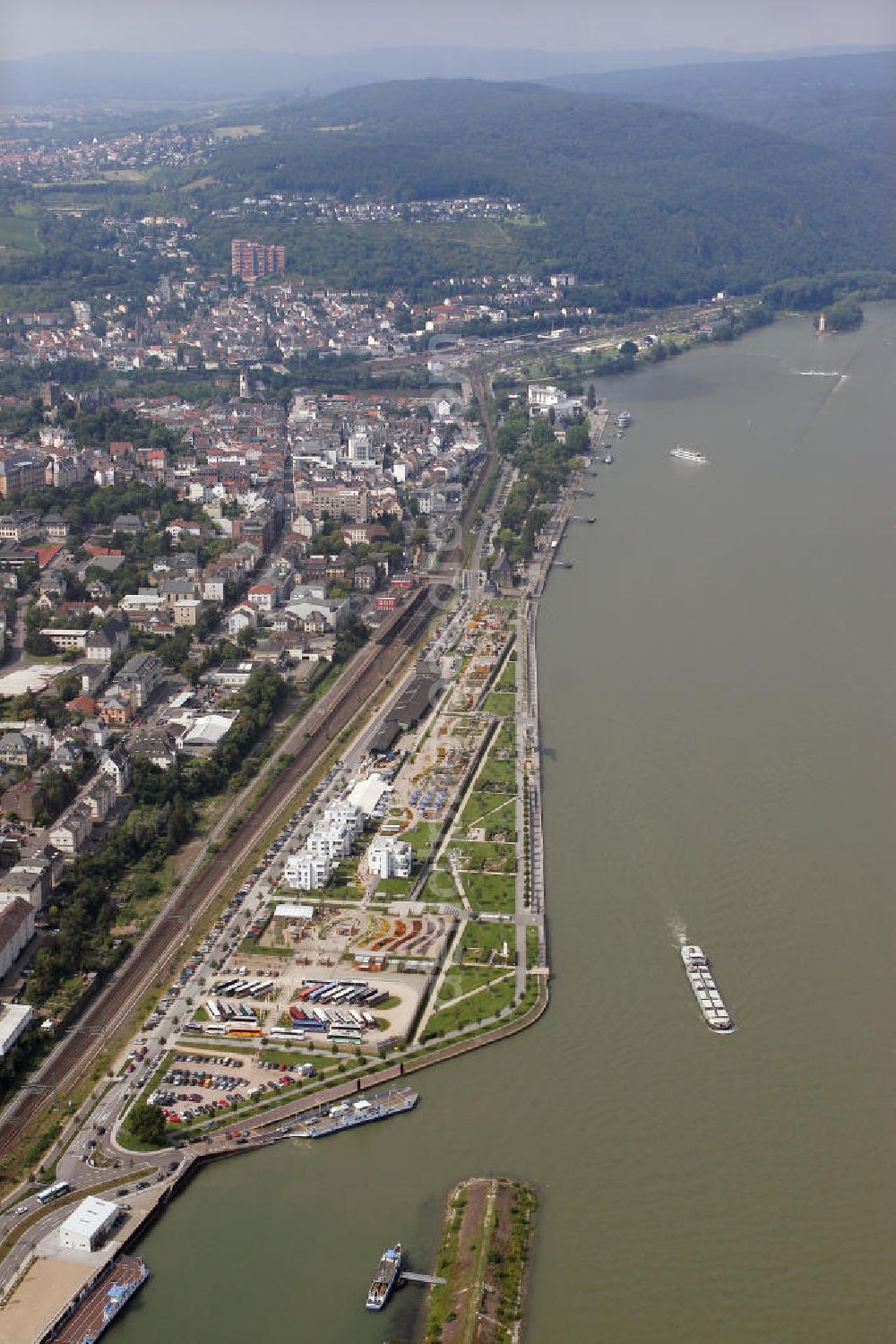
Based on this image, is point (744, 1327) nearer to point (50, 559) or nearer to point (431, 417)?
point (50, 559)

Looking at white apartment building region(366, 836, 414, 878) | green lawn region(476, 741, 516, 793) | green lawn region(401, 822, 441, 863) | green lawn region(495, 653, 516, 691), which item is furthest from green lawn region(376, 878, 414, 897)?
green lawn region(495, 653, 516, 691)

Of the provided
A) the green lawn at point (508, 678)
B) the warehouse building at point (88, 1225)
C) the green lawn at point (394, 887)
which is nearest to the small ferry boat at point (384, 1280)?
the warehouse building at point (88, 1225)

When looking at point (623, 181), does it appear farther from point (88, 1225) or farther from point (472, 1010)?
point (88, 1225)

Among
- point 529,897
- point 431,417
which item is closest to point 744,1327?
point 529,897

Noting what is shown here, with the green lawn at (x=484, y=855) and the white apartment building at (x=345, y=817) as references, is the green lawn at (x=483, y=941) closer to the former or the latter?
the green lawn at (x=484, y=855)

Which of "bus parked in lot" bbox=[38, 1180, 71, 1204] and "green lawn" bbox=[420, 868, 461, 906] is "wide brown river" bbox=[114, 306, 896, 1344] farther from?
"green lawn" bbox=[420, 868, 461, 906]

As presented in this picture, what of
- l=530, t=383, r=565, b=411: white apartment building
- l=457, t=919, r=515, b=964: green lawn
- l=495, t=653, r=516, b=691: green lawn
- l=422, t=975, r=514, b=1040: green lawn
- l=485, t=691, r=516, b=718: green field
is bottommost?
l=530, t=383, r=565, b=411: white apartment building
